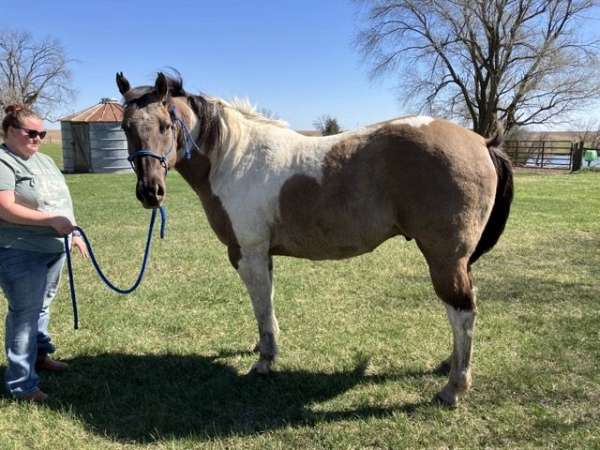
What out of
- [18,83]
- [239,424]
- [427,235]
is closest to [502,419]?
[427,235]

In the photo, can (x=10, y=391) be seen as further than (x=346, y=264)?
No

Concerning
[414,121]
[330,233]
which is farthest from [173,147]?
[414,121]

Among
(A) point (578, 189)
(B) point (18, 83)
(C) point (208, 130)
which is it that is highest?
(B) point (18, 83)

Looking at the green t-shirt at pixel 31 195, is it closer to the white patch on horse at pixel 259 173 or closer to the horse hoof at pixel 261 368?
the white patch on horse at pixel 259 173

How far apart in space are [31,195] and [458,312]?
9.64 feet

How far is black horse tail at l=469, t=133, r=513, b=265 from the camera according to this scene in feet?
10.00

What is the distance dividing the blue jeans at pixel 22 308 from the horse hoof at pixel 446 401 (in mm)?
2806

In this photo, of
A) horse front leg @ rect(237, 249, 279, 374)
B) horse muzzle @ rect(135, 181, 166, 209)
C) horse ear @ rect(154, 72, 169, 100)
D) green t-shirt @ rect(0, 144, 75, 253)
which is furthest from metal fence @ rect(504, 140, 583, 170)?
green t-shirt @ rect(0, 144, 75, 253)

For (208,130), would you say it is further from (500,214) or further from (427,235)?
(500,214)

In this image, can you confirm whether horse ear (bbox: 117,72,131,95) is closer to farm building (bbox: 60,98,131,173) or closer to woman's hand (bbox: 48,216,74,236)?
woman's hand (bbox: 48,216,74,236)

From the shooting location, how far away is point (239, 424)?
2.82 meters

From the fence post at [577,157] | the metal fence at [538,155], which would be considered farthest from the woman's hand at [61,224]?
the metal fence at [538,155]

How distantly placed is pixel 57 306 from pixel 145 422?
2.59 metres

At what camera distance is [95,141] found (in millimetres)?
21031
